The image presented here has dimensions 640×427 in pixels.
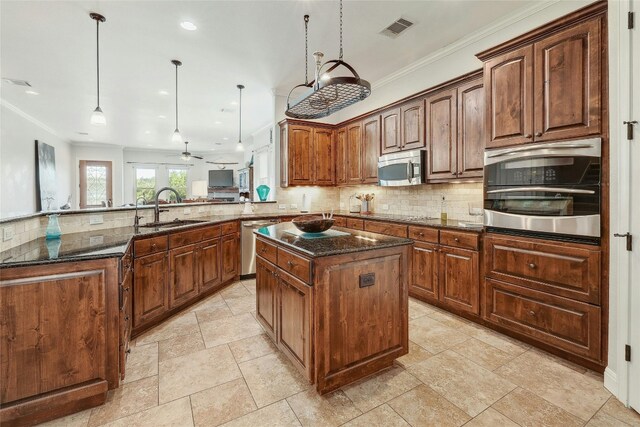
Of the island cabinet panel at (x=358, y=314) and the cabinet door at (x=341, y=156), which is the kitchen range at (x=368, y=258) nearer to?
the island cabinet panel at (x=358, y=314)

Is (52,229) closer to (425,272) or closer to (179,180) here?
(425,272)

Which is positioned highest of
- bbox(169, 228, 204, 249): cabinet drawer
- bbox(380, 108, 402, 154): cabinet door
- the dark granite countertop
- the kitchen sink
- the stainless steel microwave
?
bbox(380, 108, 402, 154): cabinet door

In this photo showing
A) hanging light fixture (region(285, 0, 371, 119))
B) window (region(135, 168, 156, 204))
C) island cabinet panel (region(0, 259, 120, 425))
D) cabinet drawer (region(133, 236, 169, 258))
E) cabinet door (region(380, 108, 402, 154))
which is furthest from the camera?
window (region(135, 168, 156, 204))

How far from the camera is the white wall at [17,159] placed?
210 inches

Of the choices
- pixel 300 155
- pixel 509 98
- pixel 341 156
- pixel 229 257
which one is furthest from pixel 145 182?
pixel 509 98

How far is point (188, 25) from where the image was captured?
3.15 meters

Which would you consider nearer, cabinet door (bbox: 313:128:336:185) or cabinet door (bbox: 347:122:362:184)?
cabinet door (bbox: 347:122:362:184)

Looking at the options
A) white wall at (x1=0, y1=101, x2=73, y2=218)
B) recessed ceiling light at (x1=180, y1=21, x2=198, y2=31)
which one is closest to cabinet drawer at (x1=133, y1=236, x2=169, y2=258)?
recessed ceiling light at (x1=180, y1=21, x2=198, y2=31)

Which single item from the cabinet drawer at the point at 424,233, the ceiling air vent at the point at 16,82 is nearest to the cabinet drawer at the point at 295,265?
the cabinet drawer at the point at 424,233

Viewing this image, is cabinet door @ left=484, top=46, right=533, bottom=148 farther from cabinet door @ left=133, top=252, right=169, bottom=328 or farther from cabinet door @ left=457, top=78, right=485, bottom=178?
cabinet door @ left=133, top=252, right=169, bottom=328

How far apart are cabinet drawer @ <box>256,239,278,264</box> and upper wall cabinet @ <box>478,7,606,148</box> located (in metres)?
2.18

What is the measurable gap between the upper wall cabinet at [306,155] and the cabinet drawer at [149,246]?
8.21 ft

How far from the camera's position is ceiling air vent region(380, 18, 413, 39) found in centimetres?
312

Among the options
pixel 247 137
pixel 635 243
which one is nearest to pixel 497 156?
pixel 635 243
